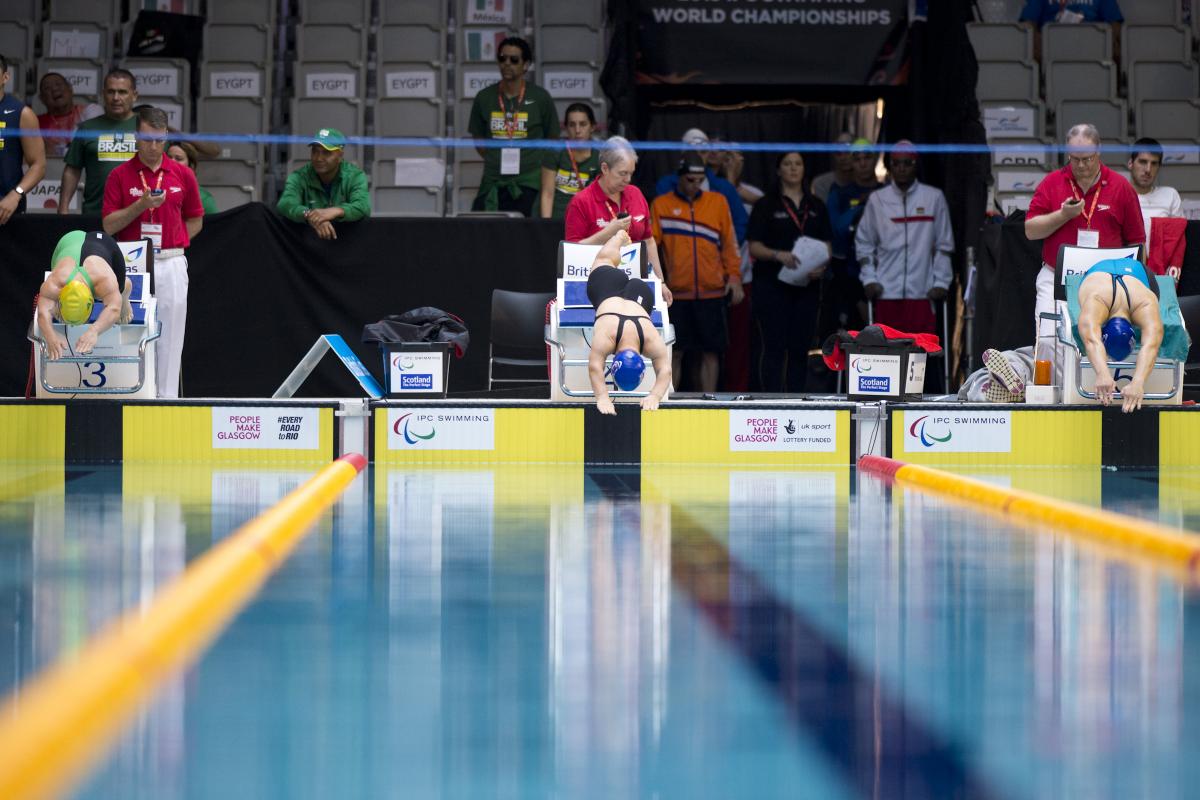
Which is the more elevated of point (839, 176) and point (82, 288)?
point (839, 176)

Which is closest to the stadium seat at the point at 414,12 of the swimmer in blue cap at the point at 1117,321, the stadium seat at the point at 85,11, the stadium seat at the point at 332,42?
the stadium seat at the point at 332,42

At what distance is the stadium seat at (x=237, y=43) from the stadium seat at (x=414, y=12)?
0.92 m

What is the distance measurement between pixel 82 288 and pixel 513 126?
3.46 metres

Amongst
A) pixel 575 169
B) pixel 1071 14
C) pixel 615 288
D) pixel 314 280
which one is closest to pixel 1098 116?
pixel 1071 14

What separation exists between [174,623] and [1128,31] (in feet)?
35.6

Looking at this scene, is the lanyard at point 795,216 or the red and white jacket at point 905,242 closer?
the red and white jacket at point 905,242

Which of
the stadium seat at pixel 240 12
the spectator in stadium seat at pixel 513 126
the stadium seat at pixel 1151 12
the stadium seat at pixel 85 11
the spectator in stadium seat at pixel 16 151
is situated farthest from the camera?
the stadium seat at pixel 1151 12

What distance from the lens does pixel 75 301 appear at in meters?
6.76

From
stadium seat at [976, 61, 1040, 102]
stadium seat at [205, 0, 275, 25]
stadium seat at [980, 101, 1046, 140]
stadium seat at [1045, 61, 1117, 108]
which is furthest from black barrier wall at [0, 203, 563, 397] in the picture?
stadium seat at [1045, 61, 1117, 108]

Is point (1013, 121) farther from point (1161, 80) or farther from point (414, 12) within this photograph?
point (414, 12)

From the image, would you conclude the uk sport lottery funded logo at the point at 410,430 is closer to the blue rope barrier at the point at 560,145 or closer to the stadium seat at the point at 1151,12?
the blue rope barrier at the point at 560,145

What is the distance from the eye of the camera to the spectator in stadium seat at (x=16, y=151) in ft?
26.7

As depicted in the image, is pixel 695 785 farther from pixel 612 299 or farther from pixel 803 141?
pixel 803 141

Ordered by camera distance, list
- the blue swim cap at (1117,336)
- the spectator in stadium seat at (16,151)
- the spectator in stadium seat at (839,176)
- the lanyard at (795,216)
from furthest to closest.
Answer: the spectator in stadium seat at (839,176) → the lanyard at (795,216) → the spectator in stadium seat at (16,151) → the blue swim cap at (1117,336)
